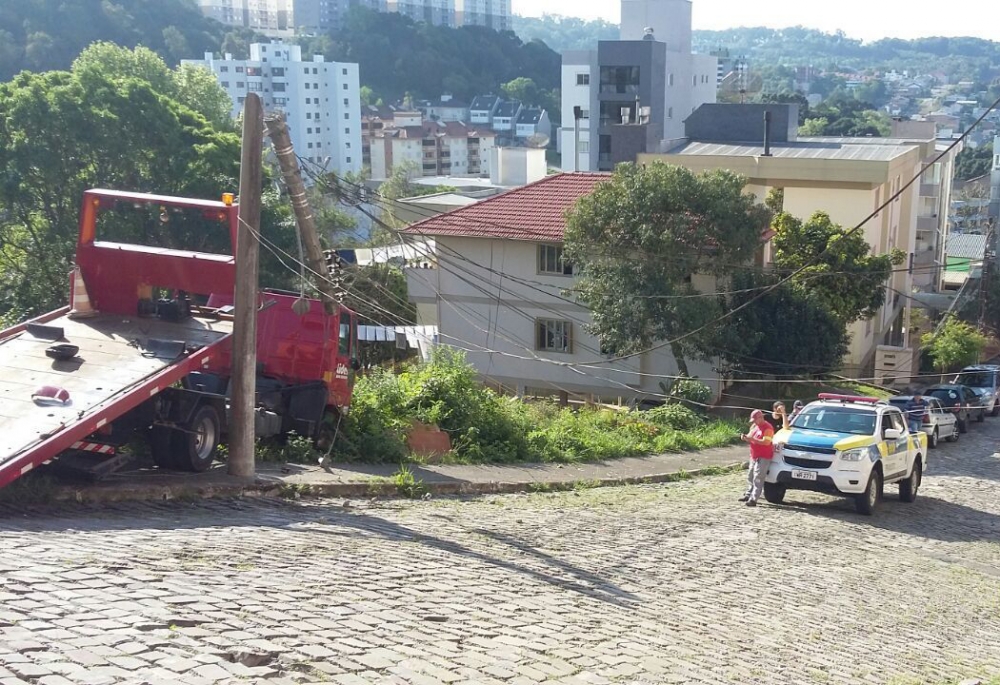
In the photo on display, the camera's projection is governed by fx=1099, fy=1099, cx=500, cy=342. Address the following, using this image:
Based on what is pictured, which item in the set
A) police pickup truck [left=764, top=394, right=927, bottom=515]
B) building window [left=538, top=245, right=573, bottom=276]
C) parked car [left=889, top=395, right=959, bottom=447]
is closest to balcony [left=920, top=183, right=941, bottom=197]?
parked car [left=889, top=395, right=959, bottom=447]

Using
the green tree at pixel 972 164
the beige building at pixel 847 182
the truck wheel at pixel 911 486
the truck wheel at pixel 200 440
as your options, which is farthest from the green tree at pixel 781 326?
the green tree at pixel 972 164

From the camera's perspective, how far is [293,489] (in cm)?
→ 1355

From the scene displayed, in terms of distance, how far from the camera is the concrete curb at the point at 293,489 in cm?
1177

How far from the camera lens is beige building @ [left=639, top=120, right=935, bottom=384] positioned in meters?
39.7

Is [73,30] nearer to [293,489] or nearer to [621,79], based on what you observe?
[621,79]

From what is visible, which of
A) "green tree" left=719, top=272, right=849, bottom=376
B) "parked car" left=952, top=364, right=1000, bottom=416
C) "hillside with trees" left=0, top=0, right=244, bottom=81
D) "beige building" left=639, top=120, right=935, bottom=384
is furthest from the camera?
"hillside with trees" left=0, top=0, right=244, bottom=81

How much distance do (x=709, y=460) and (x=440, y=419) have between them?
6545 millimetres

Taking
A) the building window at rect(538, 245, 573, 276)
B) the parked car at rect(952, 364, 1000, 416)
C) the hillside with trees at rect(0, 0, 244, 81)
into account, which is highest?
the hillside with trees at rect(0, 0, 244, 81)

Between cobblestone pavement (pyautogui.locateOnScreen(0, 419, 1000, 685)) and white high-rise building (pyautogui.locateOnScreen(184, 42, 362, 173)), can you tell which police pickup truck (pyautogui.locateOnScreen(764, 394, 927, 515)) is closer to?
cobblestone pavement (pyautogui.locateOnScreen(0, 419, 1000, 685))

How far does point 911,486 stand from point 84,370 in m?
13.4

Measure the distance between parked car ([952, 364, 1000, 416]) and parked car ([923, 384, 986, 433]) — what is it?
0.79 meters

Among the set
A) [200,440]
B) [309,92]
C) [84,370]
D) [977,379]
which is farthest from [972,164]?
[84,370]

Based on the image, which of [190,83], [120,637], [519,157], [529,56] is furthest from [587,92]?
[120,637]

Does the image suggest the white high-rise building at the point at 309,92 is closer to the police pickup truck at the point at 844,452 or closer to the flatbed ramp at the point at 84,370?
the police pickup truck at the point at 844,452
